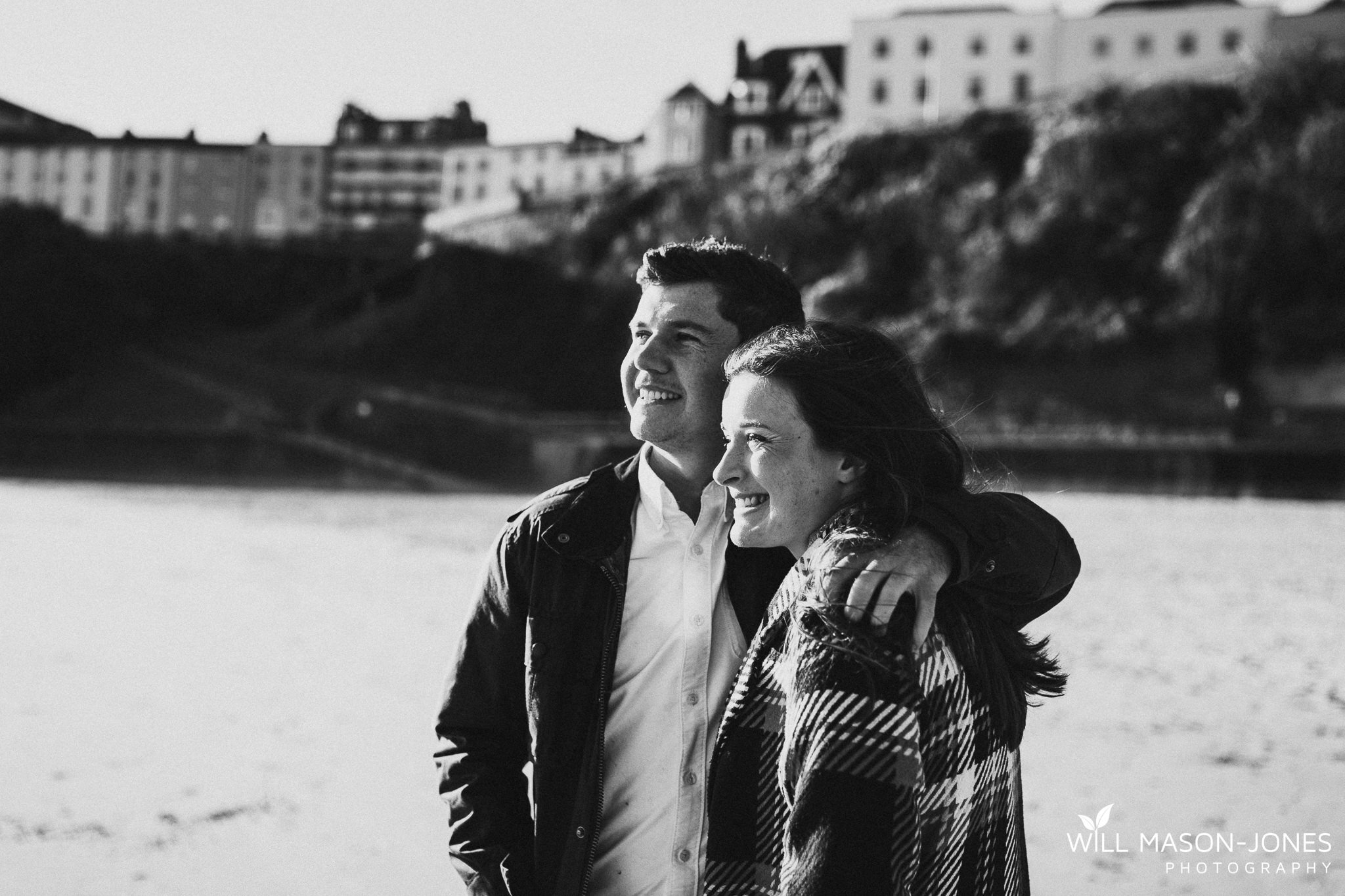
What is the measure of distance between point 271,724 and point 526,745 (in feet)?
15.8

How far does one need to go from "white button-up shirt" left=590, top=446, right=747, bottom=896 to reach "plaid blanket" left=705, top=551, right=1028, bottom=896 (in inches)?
15.1

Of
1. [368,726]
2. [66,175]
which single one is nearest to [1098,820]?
[368,726]

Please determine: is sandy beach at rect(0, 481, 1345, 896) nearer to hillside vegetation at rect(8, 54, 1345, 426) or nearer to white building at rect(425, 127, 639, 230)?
hillside vegetation at rect(8, 54, 1345, 426)

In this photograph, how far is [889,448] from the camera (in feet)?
6.70

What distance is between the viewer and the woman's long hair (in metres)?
1.96

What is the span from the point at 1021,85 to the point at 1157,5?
6.12 metres

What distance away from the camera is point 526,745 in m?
2.81

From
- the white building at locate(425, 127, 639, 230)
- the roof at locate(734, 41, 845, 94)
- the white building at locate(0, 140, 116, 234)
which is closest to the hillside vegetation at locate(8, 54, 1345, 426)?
the roof at locate(734, 41, 845, 94)

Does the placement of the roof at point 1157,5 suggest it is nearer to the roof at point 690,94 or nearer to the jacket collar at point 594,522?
the roof at point 690,94

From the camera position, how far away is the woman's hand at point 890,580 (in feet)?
5.75

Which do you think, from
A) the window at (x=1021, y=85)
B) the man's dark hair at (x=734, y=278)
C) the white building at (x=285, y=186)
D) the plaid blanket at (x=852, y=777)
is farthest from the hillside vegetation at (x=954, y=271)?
the plaid blanket at (x=852, y=777)

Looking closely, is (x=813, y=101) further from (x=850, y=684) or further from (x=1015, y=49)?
(x=850, y=684)

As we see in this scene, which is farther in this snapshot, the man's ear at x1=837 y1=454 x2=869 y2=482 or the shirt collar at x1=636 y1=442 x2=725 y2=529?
the shirt collar at x1=636 y1=442 x2=725 y2=529

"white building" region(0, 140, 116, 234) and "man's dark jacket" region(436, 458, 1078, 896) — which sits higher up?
"white building" region(0, 140, 116, 234)
